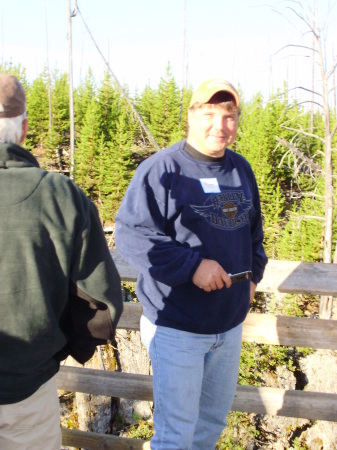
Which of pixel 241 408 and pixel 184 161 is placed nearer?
pixel 184 161

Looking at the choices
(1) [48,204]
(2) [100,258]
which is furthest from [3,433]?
(1) [48,204]

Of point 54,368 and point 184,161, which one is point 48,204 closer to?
point 54,368

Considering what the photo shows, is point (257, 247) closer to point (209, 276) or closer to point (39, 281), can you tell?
point (209, 276)

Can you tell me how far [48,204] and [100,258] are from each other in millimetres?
230

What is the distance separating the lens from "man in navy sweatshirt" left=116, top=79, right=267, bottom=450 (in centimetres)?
169

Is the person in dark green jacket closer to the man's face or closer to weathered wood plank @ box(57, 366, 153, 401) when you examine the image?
the man's face

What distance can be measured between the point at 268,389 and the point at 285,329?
1.20 feet

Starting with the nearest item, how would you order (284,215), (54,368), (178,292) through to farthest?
(54,368), (178,292), (284,215)

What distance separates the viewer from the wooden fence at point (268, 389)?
216 centimetres

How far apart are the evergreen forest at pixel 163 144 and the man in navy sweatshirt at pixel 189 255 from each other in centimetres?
1668

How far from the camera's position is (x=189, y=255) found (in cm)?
165

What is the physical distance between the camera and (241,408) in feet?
7.82

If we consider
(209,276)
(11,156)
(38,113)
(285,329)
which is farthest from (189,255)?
(38,113)

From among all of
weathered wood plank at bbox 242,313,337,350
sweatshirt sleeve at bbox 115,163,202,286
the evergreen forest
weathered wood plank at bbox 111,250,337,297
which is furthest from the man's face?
the evergreen forest
